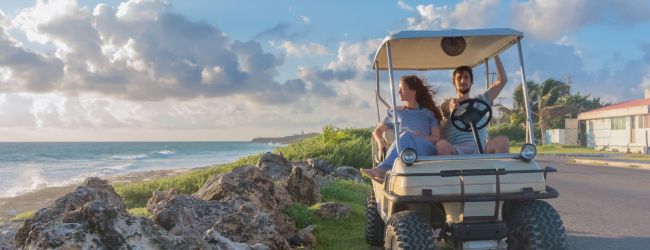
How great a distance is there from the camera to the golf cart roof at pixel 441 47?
18.7ft

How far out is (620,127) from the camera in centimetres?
4456

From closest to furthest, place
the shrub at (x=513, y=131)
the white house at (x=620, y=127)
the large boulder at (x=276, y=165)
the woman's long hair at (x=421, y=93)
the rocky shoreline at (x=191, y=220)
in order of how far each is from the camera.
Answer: the rocky shoreline at (x=191, y=220)
the woman's long hair at (x=421, y=93)
the large boulder at (x=276, y=165)
the white house at (x=620, y=127)
the shrub at (x=513, y=131)

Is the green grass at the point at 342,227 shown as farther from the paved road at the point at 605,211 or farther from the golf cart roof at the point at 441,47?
the paved road at the point at 605,211

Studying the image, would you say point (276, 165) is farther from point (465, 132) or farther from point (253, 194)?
point (465, 132)

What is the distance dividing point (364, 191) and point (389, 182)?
257 inches

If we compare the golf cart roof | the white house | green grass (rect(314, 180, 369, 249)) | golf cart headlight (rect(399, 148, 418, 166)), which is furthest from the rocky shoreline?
the white house

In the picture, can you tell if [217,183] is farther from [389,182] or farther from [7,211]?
[7,211]

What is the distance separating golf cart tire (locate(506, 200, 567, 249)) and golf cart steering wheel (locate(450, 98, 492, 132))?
3.24 feet

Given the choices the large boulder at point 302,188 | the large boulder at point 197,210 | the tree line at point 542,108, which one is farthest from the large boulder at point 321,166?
the tree line at point 542,108

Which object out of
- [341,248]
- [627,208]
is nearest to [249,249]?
[341,248]

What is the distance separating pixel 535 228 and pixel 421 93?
2.11 meters

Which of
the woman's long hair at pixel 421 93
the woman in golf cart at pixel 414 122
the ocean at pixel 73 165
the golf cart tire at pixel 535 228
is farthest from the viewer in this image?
the ocean at pixel 73 165

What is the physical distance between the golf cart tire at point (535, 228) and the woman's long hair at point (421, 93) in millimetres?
1679

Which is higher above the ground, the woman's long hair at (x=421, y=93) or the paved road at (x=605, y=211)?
the woman's long hair at (x=421, y=93)
